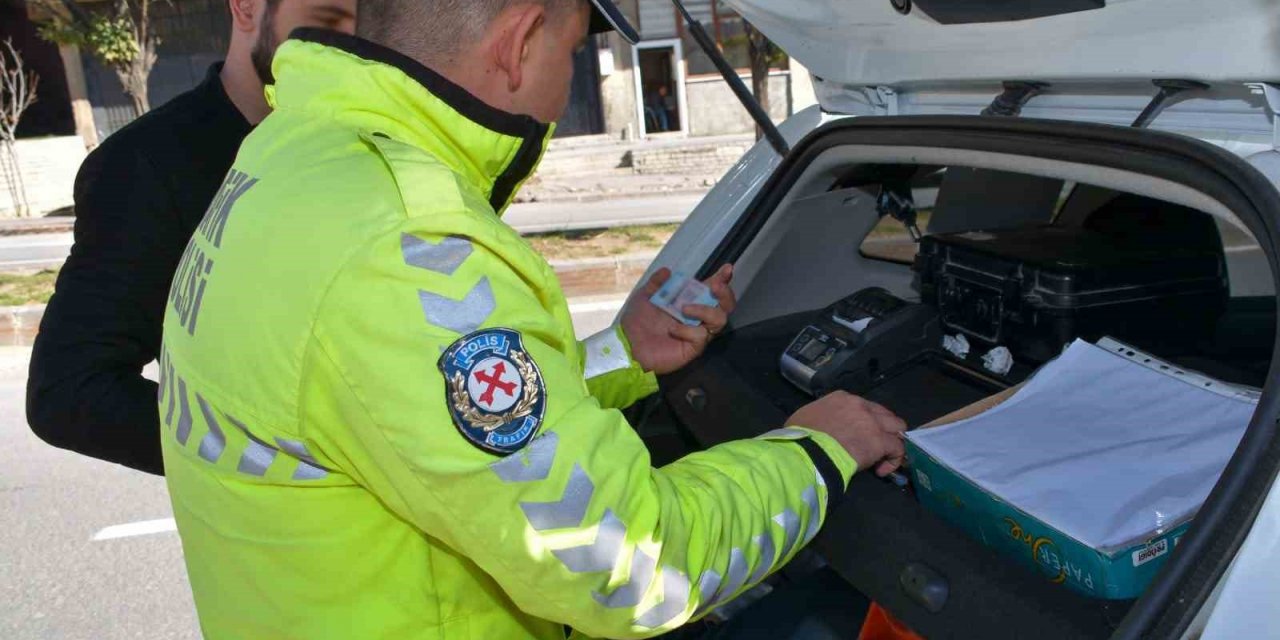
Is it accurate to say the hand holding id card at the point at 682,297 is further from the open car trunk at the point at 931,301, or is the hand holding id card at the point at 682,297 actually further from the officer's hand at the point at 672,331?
the open car trunk at the point at 931,301

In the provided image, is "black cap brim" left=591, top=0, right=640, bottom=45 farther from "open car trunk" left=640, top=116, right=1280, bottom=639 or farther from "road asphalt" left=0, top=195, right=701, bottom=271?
"road asphalt" left=0, top=195, right=701, bottom=271

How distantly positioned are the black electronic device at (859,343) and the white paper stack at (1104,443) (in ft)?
1.34

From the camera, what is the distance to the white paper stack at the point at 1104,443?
1173 millimetres

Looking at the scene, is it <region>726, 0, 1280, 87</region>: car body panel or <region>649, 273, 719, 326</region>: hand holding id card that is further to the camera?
<region>649, 273, 719, 326</region>: hand holding id card

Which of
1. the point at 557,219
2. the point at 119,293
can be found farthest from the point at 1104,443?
the point at 557,219

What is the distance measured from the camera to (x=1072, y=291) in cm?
180

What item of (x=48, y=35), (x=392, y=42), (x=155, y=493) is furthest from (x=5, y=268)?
(x=392, y=42)

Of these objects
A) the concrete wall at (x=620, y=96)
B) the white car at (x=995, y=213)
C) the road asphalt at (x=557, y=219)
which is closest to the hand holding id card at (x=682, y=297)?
the white car at (x=995, y=213)

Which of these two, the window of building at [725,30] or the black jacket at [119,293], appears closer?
Result: the black jacket at [119,293]

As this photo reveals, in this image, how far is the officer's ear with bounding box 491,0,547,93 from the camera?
48.6 inches

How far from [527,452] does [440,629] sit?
1.01ft

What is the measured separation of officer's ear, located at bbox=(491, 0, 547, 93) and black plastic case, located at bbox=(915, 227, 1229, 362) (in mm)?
1022

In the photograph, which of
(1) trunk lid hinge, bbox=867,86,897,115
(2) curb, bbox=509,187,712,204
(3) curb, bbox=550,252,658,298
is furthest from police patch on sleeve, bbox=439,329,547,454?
(2) curb, bbox=509,187,712,204

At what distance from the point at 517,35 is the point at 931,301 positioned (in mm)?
1137
